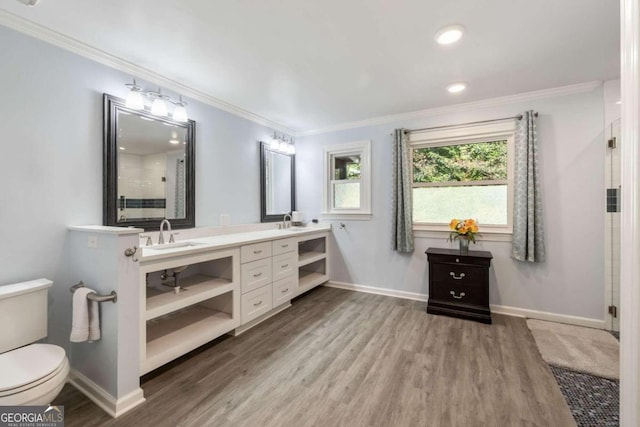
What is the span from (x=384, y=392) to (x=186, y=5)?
2685 millimetres

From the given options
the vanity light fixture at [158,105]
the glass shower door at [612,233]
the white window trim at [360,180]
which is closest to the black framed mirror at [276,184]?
the white window trim at [360,180]

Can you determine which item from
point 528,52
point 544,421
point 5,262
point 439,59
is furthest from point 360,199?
point 5,262

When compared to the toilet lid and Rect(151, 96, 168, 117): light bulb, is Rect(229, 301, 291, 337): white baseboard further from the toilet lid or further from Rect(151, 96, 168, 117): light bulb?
Rect(151, 96, 168, 117): light bulb

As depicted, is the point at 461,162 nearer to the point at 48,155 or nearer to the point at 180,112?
the point at 180,112

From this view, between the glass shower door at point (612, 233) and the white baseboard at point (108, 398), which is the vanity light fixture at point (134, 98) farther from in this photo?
the glass shower door at point (612, 233)

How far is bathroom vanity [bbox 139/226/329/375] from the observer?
1.90 meters

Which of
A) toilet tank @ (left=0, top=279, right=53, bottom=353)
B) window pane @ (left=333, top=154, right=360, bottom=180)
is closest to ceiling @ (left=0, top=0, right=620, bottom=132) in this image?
window pane @ (left=333, top=154, right=360, bottom=180)

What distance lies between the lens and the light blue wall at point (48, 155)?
1.70m

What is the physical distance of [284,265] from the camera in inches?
119

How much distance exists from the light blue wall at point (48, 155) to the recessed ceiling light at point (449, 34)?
96.1 inches

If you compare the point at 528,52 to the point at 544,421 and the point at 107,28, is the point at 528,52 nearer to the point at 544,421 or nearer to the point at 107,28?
the point at 544,421

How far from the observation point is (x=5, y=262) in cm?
168

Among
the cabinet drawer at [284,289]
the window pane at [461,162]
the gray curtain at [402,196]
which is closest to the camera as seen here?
the cabinet drawer at [284,289]

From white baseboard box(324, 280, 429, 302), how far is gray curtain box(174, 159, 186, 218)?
2300mm
